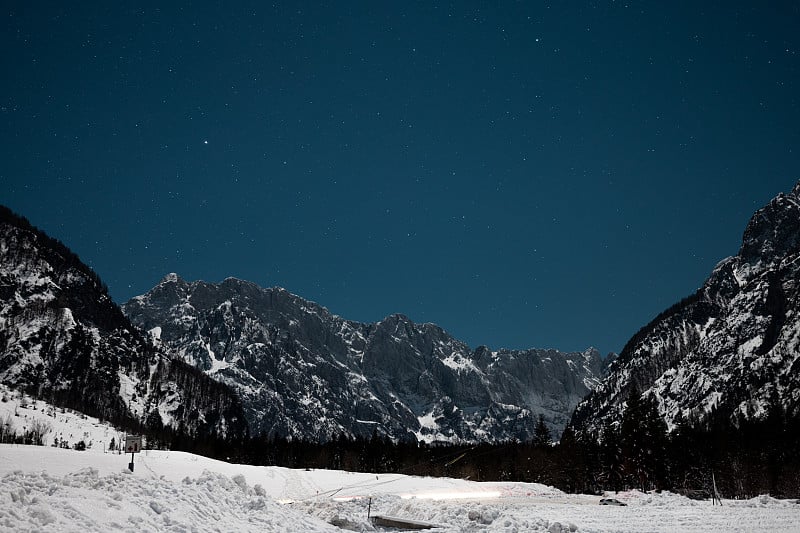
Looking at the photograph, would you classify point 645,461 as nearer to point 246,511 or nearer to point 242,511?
point 246,511

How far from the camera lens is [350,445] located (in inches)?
6762

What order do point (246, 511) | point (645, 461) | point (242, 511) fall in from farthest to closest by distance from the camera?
1. point (645, 461)
2. point (246, 511)
3. point (242, 511)

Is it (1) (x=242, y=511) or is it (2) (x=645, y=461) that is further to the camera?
(2) (x=645, y=461)

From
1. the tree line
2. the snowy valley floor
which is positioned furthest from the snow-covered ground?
the tree line

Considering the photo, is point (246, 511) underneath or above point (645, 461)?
underneath

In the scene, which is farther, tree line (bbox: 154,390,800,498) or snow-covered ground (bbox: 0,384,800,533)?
tree line (bbox: 154,390,800,498)

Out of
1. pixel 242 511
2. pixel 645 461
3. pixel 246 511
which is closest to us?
pixel 242 511

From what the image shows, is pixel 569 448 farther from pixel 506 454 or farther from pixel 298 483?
pixel 298 483

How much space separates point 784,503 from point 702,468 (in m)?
55.1

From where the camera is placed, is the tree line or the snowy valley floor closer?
the snowy valley floor

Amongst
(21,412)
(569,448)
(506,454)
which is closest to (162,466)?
(569,448)

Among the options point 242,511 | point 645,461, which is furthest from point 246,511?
point 645,461

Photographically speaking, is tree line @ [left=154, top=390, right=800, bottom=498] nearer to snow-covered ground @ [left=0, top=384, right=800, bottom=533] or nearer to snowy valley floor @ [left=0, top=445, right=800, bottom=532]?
snowy valley floor @ [left=0, top=445, right=800, bottom=532]

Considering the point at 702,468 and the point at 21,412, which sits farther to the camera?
the point at 21,412
